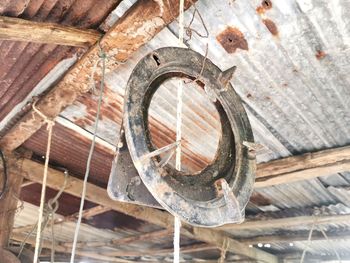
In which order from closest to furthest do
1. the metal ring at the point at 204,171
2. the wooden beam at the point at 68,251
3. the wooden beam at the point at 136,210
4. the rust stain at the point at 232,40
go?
the metal ring at the point at 204,171, the rust stain at the point at 232,40, the wooden beam at the point at 136,210, the wooden beam at the point at 68,251

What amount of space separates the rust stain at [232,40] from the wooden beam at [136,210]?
8.39 feet

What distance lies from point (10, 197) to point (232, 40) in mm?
2727

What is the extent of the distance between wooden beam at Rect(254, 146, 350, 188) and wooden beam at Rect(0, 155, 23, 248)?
238 centimetres

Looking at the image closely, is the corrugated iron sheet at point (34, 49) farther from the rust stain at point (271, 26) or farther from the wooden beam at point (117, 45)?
the rust stain at point (271, 26)

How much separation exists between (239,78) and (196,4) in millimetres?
625

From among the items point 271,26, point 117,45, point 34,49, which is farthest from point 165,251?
point 271,26

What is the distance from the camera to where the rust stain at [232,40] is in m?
2.01

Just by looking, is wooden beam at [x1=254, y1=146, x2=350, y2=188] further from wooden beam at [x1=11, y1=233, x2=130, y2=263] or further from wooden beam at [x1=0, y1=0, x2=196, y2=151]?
wooden beam at [x1=11, y1=233, x2=130, y2=263]

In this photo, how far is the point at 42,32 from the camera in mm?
1978

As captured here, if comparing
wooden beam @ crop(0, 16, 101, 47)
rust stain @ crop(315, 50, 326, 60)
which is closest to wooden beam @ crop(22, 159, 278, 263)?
wooden beam @ crop(0, 16, 101, 47)

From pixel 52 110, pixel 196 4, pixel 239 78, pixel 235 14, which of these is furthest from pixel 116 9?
pixel 52 110

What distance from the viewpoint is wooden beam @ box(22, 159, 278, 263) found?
3.74m

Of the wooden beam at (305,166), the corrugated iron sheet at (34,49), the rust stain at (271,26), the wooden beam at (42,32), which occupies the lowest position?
the wooden beam at (305,166)

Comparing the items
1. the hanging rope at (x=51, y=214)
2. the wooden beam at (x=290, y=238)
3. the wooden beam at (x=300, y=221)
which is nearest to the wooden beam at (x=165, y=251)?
the wooden beam at (x=290, y=238)
